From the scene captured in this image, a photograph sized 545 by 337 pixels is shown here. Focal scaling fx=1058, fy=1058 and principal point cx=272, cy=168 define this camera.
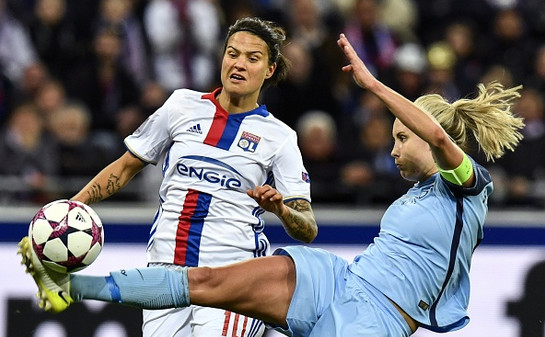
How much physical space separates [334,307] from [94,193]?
1467 mm

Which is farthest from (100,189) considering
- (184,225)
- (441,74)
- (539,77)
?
(539,77)

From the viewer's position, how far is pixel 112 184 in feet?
18.9

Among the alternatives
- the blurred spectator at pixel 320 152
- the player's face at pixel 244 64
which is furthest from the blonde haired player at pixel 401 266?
the blurred spectator at pixel 320 152

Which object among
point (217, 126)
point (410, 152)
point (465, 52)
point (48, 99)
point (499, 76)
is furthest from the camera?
point (465, 52)

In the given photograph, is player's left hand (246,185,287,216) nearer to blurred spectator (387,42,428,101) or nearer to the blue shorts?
the blue shorts

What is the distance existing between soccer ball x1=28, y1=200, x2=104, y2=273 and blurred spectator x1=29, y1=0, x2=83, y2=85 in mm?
5379

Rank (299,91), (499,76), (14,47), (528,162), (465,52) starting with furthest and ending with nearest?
(465,52), (499,76), (14,47), (299,91), (528,162)

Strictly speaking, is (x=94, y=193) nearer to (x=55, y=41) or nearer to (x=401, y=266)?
(x=401, y=266)

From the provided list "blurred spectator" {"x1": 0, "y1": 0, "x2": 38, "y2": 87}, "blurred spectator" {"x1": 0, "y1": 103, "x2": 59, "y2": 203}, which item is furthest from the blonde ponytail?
"blurred spectator" {"x1": 0, "y1": 0, "x2": 38, "y2": 87}

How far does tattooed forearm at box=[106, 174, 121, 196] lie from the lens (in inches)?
227

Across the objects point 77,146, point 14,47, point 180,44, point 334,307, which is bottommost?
point 334,307

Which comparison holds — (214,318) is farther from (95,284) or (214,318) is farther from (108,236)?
(108,236)

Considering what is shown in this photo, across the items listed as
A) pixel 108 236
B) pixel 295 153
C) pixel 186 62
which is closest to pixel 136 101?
pixel 186 62

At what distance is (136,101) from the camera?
10.1m
